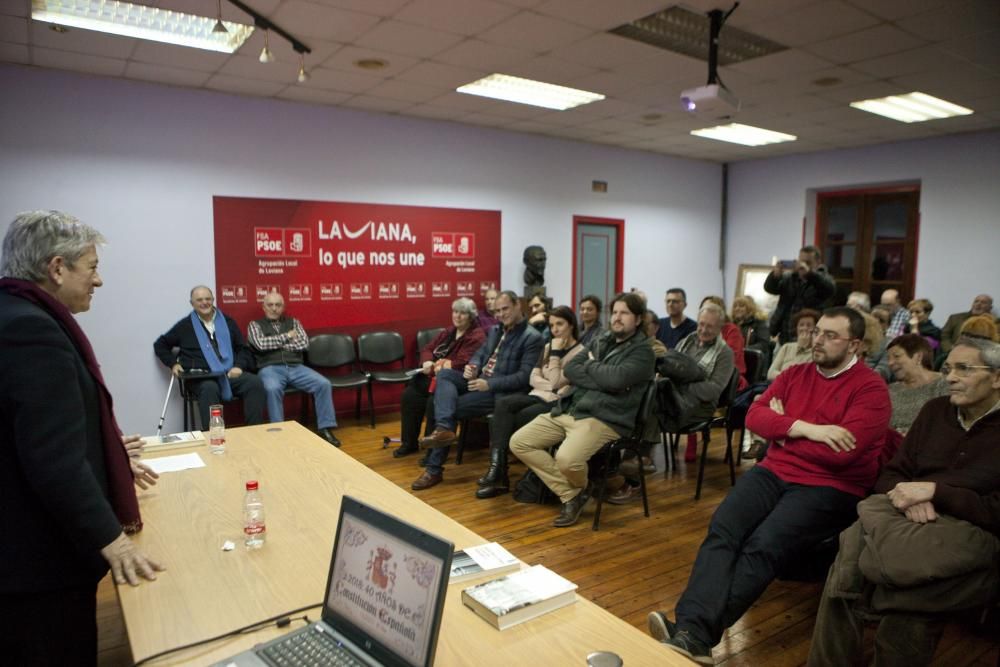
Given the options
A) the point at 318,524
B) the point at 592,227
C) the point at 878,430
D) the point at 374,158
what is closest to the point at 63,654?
the point at 318,524

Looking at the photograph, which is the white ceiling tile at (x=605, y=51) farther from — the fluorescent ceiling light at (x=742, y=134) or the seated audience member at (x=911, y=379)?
the fluorescent ceiling light at (x=742, y=134)

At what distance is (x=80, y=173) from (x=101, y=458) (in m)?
4.48

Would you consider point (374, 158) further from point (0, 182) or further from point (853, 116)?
point (853, 116)

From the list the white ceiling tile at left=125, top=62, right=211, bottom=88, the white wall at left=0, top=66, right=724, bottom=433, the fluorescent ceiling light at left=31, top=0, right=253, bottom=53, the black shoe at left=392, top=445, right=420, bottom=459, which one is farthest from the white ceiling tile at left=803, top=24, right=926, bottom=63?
the white ceiling tile at left=125, top=62, right=211, bottom=88

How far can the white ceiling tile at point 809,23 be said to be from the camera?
378 cm

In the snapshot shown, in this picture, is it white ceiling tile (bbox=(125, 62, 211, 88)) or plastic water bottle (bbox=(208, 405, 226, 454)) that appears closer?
plastic water bottle (bbox=(208, 405, 226, 454))

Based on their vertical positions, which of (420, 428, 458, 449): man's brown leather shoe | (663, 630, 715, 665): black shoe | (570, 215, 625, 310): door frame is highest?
(570, 215, 625, 310): door frame

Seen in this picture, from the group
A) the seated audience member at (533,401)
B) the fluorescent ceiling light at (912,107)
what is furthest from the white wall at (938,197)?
the seated audience member at (533,401)

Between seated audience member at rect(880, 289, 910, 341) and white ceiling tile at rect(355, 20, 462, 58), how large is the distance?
217 inches

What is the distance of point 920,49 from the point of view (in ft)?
14.6

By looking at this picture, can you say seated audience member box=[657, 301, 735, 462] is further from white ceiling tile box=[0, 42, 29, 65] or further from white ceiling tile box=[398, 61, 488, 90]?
white ceiling tile box=[0, 42, 29, 65]

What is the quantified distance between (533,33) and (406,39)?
2.85 ft

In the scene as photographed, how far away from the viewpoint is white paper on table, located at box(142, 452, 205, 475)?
2.42 metres

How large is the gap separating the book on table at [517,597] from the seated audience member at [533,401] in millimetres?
2688
